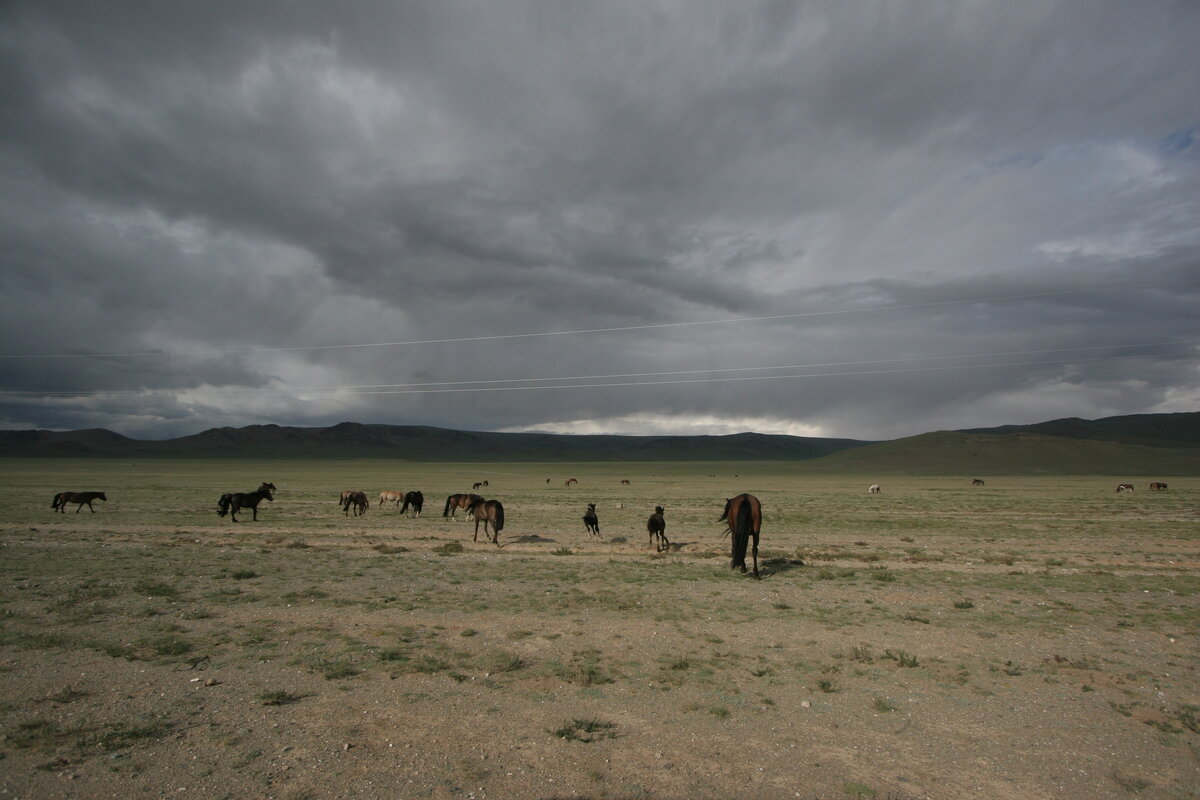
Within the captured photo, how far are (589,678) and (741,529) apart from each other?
9.48 meters

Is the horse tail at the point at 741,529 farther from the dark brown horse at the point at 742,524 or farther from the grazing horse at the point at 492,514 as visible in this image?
the grazing horse at the point at 492,514

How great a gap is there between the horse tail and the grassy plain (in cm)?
89

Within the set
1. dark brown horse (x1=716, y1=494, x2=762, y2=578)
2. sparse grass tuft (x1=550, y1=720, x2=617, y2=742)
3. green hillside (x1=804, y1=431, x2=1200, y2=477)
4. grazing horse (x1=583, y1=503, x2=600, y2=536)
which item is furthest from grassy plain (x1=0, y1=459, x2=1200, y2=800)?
green hillside (x1=804, y1=431, x2=1200, y2=477)

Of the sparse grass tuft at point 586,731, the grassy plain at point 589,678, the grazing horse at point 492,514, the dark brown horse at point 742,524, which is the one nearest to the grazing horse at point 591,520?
the grazing horse at point 492,514

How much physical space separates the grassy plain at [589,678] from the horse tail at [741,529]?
2.91ft

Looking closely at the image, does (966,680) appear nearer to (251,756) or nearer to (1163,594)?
(251,756)

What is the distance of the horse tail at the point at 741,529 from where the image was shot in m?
17.1

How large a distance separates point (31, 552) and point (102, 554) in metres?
2.20

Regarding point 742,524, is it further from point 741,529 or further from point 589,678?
point 589,678

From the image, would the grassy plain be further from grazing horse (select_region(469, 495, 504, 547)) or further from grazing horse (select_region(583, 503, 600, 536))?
grazing horse (select_region(583, 503, 600, 536))

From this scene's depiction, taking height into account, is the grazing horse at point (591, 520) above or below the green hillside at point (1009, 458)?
below

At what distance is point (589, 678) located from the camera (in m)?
8.59

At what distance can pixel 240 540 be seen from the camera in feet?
77.7

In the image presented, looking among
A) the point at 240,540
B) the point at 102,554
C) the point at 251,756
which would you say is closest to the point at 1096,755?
the point at 251,756
